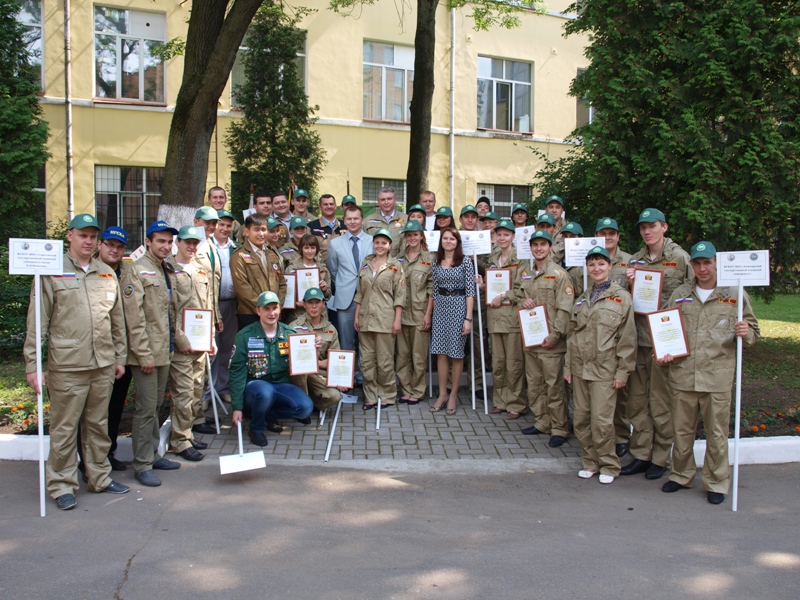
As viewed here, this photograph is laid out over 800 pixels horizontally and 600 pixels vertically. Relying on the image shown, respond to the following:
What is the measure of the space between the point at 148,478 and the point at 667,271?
5122mm

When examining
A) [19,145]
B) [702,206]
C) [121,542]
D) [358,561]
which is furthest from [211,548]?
[19,145]

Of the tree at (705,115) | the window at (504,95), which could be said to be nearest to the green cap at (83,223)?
the tree at (705,115)

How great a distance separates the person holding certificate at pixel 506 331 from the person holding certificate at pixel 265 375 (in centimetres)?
212

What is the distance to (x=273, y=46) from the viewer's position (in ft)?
55.4

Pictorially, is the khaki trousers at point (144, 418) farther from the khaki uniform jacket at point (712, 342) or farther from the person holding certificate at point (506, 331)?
the khaki uniform jacket at point (712, 342)

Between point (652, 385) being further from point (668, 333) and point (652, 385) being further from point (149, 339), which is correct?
point (149, 339)

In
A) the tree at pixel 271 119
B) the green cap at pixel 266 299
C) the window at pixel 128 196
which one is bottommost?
the green cap at pixel 266 299

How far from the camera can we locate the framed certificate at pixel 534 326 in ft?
23.7

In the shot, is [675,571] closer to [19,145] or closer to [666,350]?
[666,350]

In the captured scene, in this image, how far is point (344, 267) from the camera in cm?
873

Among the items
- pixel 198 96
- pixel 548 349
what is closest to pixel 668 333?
pixel 548 349

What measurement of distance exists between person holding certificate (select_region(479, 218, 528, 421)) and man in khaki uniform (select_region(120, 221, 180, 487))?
3.66m

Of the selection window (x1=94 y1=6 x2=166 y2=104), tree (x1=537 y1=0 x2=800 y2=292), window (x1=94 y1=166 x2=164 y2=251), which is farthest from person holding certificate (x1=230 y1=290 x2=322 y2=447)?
window (x1=94 y1=6 x2=166 y2=104)

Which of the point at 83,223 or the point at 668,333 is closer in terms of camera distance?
the point at 83,223
